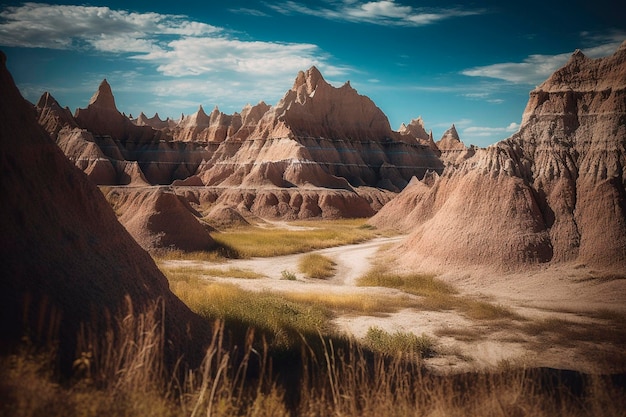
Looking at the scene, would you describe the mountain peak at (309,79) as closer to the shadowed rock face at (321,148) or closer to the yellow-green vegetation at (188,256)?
the shadowed rock face at (321,148)

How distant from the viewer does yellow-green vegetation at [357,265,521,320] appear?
13805 mm

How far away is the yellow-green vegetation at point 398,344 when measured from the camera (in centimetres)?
936

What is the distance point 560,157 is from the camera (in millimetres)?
22656

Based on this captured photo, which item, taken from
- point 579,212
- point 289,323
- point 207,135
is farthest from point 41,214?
point 207,135

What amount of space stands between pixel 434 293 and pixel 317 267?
779 centimetres

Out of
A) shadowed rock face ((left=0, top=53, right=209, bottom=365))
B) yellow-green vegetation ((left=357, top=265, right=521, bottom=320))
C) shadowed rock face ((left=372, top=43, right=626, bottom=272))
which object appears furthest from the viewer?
shadowed rock face ((left=372, top=43, right=626, bottom=272))

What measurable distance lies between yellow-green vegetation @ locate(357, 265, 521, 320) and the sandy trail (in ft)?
1.50

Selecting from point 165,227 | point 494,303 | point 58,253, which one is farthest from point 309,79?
point 58,253

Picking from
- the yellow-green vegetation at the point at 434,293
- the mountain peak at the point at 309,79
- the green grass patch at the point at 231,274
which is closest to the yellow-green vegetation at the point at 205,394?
the yellow-green vegetation at the point at 434,293

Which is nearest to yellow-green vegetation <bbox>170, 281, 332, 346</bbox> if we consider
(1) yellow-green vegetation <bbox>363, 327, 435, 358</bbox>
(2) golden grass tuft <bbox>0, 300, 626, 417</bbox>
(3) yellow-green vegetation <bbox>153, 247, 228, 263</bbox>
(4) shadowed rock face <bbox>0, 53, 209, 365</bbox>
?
(2) golden grass tuft <bbox>0, 300, 626, 417</bbox>

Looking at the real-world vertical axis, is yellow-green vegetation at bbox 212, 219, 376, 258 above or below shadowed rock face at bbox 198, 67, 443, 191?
below

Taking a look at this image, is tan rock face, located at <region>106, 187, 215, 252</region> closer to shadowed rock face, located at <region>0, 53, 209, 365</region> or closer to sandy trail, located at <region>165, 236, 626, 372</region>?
sandy trail, located at <region>165, 236, 626, 372</region>

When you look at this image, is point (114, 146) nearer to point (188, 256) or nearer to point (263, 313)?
point (188, 256)

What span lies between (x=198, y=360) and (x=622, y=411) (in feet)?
20.1
